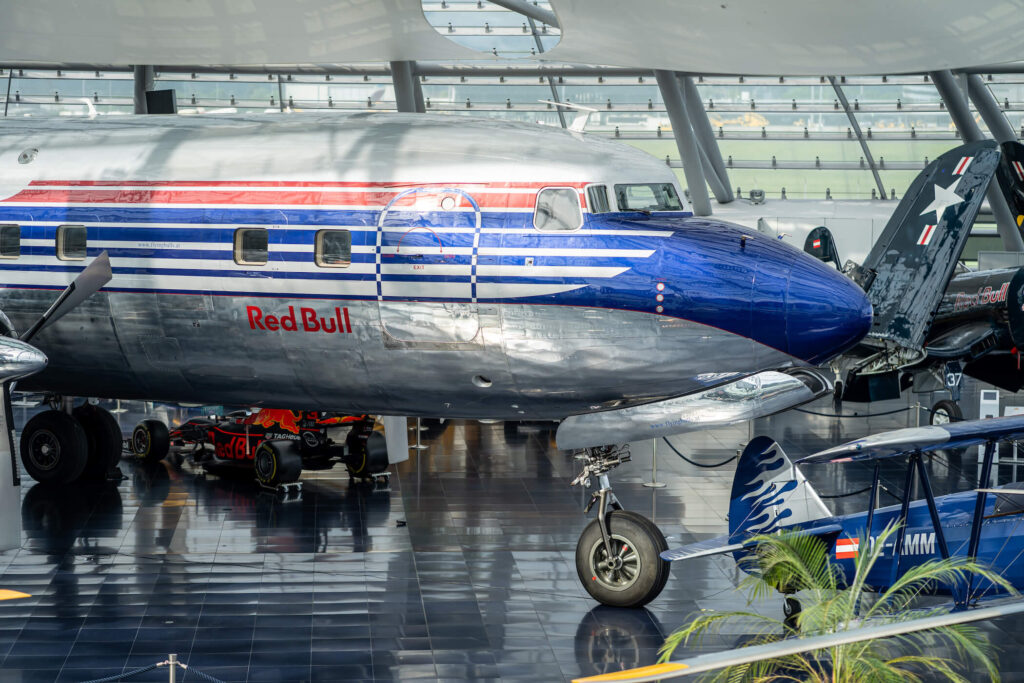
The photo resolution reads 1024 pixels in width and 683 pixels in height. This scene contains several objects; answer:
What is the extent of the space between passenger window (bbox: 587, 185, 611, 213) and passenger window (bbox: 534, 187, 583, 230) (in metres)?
0.13

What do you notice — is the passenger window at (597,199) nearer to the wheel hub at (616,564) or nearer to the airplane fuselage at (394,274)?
the airplane fuselage at (394,274)

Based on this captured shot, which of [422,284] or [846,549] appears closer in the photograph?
[846,549]

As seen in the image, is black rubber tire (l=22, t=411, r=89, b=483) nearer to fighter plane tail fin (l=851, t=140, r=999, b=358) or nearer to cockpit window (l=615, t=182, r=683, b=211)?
cockpit window (l=615, t=182, r=683, b=211)

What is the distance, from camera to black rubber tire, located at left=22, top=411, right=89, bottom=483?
18.6m

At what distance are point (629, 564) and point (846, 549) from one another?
8.02 ft

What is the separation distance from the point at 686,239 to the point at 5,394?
761 cm

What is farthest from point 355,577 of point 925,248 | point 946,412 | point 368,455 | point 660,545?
point 946,412

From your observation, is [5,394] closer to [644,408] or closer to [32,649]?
[32,649]

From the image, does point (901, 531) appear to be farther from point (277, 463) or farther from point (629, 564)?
point (277, 463)

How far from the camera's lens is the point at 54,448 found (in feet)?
61.1

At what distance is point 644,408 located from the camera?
42.1 ft

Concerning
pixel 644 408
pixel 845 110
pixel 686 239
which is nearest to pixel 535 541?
pixel 644 408

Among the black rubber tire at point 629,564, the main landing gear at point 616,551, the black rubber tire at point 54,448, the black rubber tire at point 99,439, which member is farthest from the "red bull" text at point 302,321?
the black rubber tire at point 99,439

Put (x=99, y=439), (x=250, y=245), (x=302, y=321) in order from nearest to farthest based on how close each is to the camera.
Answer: (x=302, y=321) < (x=250, y=245) < (x=99, y=439)
